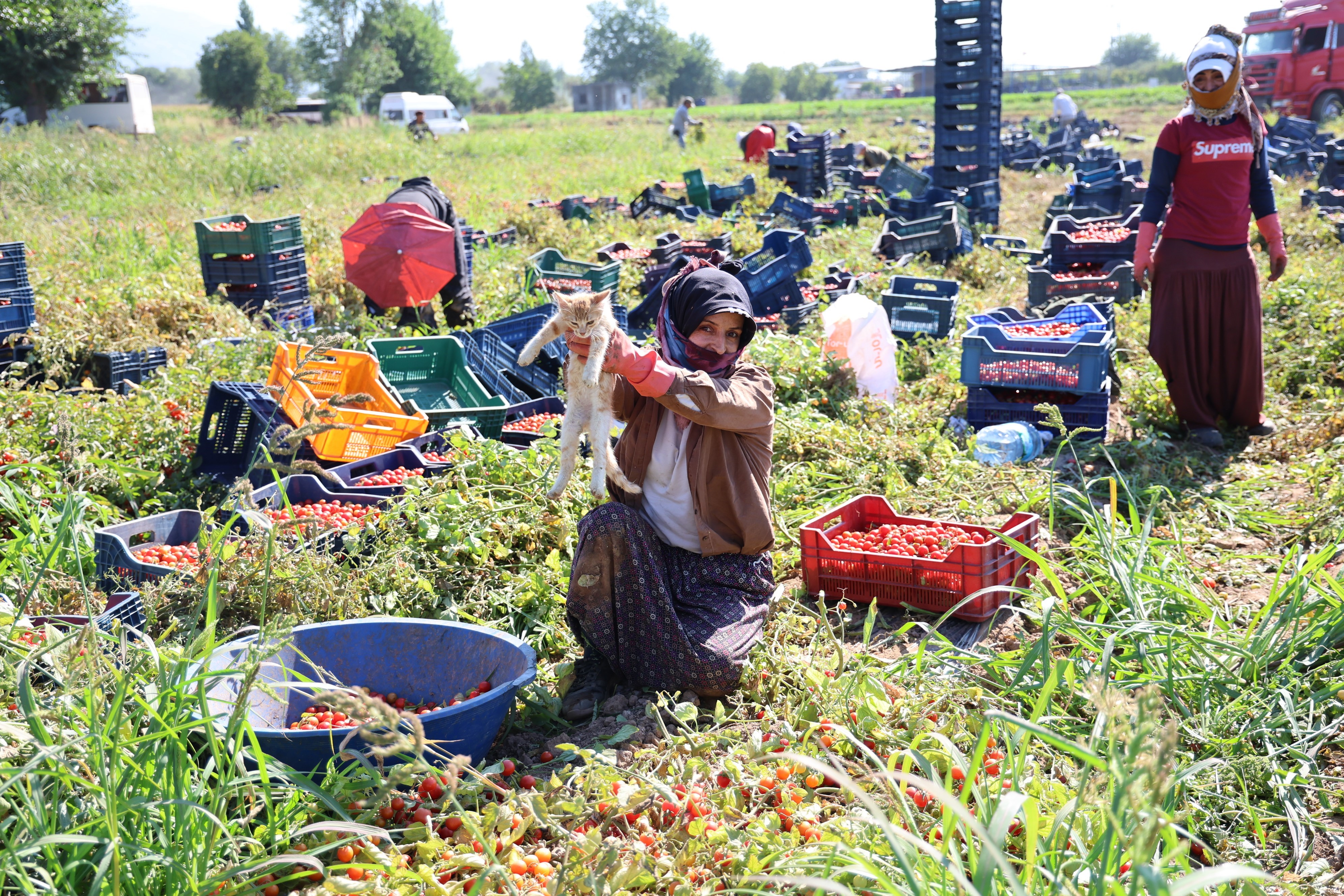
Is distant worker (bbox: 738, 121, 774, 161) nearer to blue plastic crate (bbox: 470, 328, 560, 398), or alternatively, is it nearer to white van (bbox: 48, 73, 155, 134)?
blue plastic crate (bbox: 470, 328, 560, 398)

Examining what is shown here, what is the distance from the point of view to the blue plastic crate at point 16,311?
604 centimetres

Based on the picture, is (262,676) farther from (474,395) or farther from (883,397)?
(883,397)

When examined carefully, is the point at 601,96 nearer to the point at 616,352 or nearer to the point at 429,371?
the point at 429,371

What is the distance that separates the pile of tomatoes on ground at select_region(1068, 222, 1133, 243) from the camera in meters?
7.93

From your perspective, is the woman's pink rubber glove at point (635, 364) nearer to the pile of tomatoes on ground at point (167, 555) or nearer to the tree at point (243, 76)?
the pile of tomatoes on ground at point (167, 555)

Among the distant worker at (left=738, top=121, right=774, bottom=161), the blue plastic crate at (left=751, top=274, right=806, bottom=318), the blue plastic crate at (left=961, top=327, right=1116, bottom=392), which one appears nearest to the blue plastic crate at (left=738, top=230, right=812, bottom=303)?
the blue plastic crate at (left=751, top=274, right=806, bottom=318)

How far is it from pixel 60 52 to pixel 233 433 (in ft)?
96.1

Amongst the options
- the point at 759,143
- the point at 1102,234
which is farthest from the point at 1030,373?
the point at 759,143

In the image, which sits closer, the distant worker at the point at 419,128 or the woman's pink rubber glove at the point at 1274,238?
the woman's pink rubber glove at the point at 1274,238

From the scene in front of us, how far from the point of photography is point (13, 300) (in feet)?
19.9

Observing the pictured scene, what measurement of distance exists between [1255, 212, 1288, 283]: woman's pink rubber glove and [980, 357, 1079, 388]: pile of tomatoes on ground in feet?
3.81

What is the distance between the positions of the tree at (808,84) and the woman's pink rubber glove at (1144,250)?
320 feet

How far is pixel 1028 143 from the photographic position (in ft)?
66.3

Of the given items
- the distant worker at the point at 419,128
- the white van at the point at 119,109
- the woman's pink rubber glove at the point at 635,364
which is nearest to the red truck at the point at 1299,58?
the distant worker at the point at 419,128
